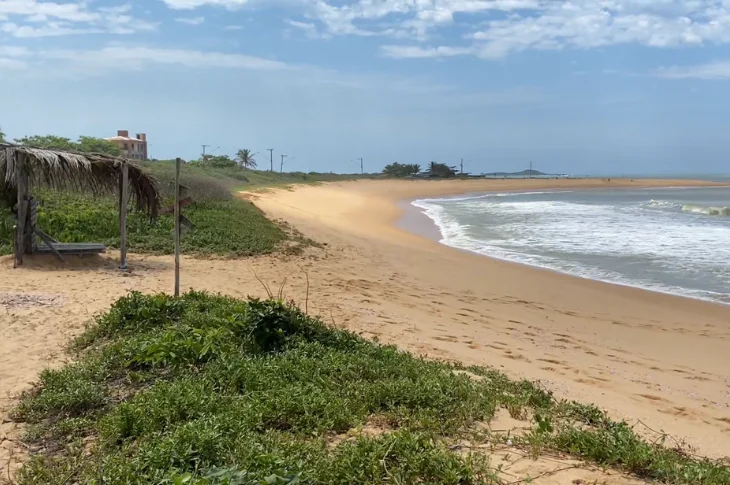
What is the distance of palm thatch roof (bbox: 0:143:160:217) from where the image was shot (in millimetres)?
9766

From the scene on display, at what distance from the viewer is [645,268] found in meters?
13.0

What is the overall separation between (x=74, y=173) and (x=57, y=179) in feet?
0.96

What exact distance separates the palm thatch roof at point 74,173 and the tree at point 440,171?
6769 cm

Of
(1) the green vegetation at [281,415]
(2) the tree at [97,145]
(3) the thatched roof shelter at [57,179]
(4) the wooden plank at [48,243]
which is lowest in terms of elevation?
(1) the green vegetation at [281,415]

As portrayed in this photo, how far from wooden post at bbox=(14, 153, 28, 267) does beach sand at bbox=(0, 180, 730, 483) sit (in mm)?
260

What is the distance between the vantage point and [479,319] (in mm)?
8266

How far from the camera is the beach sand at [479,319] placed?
5.27m

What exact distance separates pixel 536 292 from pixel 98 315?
7061 millimetres

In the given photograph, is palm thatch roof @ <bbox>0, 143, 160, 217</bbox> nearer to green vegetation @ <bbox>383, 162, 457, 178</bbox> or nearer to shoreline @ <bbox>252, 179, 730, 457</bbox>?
shoreline @ <bbox>252, 179, 730, 457</bbox>

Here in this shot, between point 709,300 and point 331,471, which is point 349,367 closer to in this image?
point 331,471

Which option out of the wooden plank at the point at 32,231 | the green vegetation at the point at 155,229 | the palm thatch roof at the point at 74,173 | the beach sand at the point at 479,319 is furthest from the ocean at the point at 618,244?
the wooden plank at the point at 32,231

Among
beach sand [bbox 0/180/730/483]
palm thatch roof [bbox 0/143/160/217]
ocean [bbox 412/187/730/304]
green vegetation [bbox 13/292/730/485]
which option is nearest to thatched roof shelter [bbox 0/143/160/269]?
palm thatch roof [bbox 0/143/160/217]

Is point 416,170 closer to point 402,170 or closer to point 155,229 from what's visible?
point 402,170

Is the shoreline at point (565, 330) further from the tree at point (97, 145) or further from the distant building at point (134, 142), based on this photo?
the distant building at point (134, 142)
